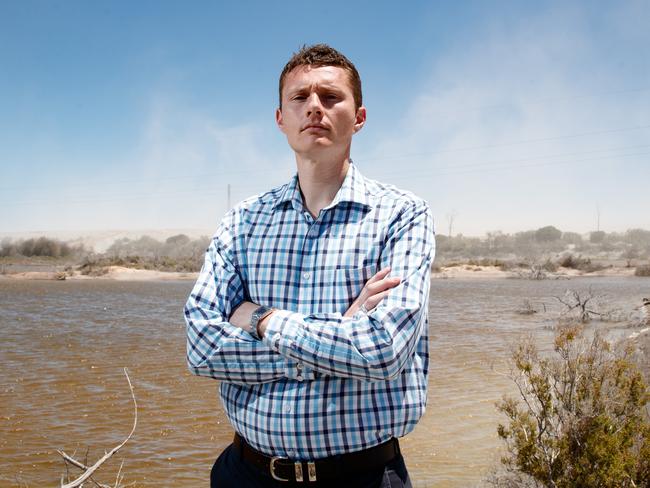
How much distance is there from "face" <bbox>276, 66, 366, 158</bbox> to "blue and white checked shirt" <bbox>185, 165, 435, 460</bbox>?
0.15 meters

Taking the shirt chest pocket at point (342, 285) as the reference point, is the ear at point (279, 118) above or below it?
above

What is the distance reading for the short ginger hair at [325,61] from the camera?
2156mm

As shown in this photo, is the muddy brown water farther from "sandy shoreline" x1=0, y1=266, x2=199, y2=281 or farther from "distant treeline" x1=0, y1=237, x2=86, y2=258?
"distant treeline" x1=0, y1=237, x2=86, y2=258

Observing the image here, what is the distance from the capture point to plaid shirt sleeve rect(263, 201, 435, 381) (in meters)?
1.85

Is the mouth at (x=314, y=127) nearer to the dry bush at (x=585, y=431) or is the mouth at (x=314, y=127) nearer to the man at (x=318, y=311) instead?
the man at (x=318, y=311)

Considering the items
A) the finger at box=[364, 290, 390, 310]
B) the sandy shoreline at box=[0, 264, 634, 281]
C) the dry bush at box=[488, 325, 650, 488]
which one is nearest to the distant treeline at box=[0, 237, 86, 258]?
the sandy shoreline at box=[0, 264, 634, 281]

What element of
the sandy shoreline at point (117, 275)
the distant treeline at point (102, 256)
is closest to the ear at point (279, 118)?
the sandy shoreline at point (117, 275)

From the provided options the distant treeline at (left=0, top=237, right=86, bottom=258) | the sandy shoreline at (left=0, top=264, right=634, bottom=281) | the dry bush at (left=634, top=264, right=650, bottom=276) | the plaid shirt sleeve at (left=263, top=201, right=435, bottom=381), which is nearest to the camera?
the plaid shirt sleeve at (left=263, top=201, right=435, bottom=381)

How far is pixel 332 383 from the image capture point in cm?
191

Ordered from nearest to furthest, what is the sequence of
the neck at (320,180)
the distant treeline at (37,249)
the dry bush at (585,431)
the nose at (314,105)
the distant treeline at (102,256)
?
the nose at (314,105), the neck at (320,180), the dry bush at (585,431), the distant treeline at (102,256), the distant treeline at (37,249)

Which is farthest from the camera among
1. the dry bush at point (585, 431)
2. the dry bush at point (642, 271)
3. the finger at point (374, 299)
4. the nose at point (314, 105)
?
the dry bush at point (642, 271)

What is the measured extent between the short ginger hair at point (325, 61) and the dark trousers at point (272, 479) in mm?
1190

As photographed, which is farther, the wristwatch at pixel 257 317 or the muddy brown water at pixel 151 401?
the muddy brown water at pixel 151 401

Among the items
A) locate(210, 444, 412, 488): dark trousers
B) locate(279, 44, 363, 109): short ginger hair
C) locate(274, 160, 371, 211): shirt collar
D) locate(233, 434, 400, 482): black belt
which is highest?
locate(279, 44, 363, 109): short ginger hair
